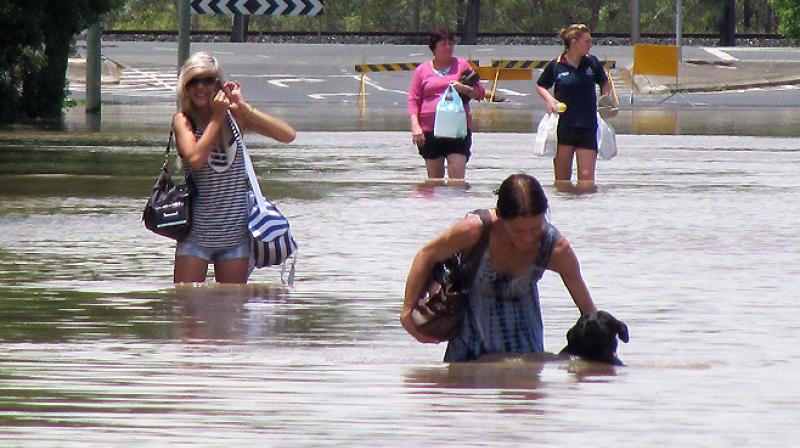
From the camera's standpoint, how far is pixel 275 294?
9820mm

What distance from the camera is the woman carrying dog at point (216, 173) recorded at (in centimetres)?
868

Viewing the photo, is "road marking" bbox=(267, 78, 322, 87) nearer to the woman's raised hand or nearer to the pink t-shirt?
the pink t-shirt

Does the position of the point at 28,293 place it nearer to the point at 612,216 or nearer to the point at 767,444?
the point at 767,444

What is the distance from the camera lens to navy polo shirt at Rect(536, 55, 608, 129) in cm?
1622

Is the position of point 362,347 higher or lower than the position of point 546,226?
lower

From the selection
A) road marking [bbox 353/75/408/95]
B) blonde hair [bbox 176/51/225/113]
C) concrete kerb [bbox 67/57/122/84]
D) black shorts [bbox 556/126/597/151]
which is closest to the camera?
blonde hair [bbox 176/51/225/113]

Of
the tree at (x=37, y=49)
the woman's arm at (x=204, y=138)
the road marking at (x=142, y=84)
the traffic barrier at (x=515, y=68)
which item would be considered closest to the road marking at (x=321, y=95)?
the road marking at (x=142, y=84)

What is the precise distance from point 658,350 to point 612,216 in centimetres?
622

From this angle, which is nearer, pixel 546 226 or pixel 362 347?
pixel 546 226

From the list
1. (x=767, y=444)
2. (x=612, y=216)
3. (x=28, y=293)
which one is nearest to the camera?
(x=767, y=444)

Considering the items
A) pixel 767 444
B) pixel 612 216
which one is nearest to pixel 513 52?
pixel 612 216

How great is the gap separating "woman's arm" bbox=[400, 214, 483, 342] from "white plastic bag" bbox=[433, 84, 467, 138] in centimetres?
864

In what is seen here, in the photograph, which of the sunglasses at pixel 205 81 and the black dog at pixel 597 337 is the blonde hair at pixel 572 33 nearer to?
the sunglasses at pixel 205 81

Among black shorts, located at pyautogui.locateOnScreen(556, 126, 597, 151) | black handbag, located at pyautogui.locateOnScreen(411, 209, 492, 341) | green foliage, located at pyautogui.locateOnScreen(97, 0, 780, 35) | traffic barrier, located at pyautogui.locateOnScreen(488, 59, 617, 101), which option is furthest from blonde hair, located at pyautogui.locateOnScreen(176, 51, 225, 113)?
green foliage, located at pyautogui.locateOnScreen(97, 0, 780, 35)
